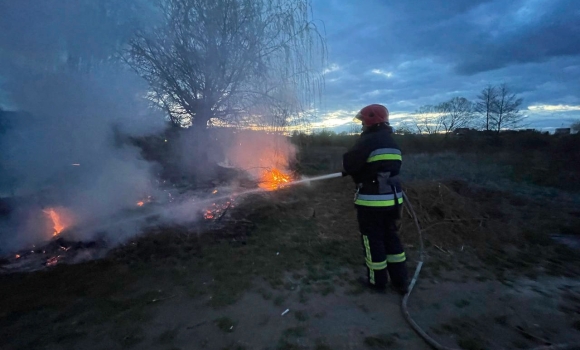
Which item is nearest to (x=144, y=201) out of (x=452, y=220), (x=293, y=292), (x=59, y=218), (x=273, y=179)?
(x=59, y=218)

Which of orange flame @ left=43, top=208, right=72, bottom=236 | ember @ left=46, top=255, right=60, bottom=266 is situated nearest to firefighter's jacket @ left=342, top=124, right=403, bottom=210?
ember @ left=46, top=255, right=60, bottom=266

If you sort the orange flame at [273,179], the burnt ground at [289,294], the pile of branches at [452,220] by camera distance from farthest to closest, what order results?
the orange flame at [273,179] → the pile of branches at [452,220] → the burnt ground at [289,294]

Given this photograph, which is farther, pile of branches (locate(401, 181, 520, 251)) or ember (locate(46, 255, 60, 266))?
pile of branches (locate(401, 181, 520, 251))

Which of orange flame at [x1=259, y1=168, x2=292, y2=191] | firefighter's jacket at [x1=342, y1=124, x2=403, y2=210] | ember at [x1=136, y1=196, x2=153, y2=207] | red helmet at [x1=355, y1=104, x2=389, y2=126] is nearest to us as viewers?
firefighter's jacket at [x1=342, y1=124, x2=403, y2=210]

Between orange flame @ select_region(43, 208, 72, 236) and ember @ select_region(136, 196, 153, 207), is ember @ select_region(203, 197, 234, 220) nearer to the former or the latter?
ember @ select_region(136, 196, 153, 207)

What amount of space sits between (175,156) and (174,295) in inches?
234

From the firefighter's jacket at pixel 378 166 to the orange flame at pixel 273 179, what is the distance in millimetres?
5082

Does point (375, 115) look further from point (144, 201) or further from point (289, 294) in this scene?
point (144, 201)

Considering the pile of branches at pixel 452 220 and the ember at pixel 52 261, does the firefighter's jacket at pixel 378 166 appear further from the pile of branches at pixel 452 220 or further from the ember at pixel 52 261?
the ember at pixel 52 261

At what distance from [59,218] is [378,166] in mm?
5216

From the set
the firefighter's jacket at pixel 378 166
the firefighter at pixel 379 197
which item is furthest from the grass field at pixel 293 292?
the firefighter's jacket at pixel 378 166

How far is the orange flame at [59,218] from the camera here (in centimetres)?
558

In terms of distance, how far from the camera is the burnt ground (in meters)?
3.22

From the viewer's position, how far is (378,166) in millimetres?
4176
